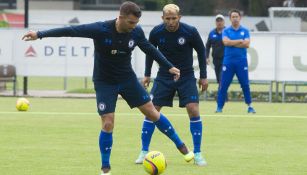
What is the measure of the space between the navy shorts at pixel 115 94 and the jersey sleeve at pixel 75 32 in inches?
27.2

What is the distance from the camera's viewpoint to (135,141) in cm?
1526

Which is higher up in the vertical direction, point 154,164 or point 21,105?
point 154,164

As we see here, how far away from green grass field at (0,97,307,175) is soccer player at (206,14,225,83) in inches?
87.6

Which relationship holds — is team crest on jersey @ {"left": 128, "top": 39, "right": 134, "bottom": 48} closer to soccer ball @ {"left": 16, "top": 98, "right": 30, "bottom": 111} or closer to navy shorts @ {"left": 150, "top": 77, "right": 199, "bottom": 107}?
navy shorts @ {"left": 150, "top": 77, "right": 199, "bottom": 107}

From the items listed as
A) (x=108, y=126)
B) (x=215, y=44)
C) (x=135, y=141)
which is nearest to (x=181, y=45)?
(x=108, y=126)

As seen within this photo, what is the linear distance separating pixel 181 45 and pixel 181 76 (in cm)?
42

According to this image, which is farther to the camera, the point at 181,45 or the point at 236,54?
the point at 236,54

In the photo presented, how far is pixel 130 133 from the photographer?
16531 mm

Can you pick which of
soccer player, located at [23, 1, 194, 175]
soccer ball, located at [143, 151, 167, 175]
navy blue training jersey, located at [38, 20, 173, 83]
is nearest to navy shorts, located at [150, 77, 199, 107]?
soccer player, located at [23, 1, 194, 175]

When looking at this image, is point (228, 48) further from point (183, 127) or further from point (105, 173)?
point (105, 173)

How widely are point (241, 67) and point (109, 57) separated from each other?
9833 millimetres

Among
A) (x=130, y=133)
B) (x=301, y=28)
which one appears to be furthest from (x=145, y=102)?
(x=301, y=28)

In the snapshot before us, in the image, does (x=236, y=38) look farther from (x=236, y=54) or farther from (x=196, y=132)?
(x=196, y=132)

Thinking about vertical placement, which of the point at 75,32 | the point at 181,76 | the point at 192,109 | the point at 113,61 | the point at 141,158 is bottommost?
the point at 141,158
